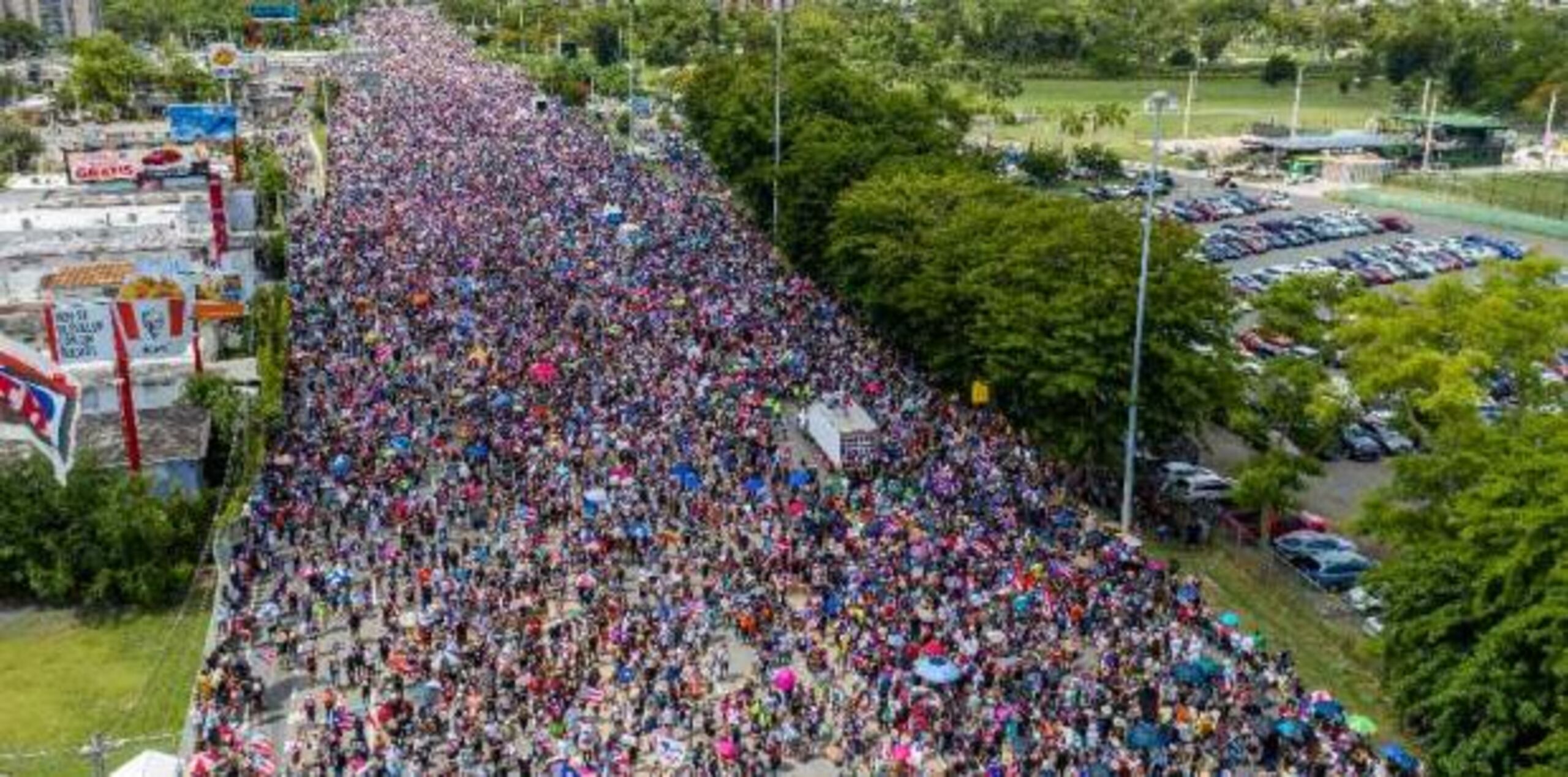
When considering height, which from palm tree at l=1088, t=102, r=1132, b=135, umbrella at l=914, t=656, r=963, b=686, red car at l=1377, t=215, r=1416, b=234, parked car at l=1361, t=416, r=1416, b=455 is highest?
palm tree at l=1088, t=102, r=1132, b=135

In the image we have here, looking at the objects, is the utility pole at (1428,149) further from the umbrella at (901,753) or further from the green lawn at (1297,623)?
the umbrella at (901,753)

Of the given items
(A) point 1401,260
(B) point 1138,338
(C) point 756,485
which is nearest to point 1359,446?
(B) point 1138,338

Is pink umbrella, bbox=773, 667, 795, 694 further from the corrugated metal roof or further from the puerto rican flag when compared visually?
the corrugated metal roof

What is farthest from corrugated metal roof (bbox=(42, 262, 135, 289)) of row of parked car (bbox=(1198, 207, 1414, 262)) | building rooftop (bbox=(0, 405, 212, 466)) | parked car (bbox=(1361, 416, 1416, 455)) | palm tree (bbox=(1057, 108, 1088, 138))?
palm tree (bbox=(1057, 108, 1088, 138))

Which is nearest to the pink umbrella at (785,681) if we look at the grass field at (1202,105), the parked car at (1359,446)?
the parked car at (1359,446)

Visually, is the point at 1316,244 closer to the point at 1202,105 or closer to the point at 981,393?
the point at 981,393

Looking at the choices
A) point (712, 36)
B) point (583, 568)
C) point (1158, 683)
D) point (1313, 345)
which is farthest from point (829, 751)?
point (712, 36)
